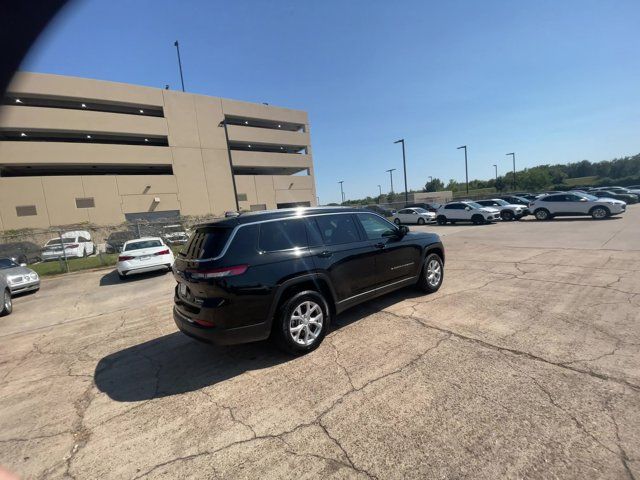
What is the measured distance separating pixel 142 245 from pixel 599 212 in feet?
79.5

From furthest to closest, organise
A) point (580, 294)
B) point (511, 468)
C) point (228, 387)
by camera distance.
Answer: point (580, 294), point (228, 387), point (511, 468)

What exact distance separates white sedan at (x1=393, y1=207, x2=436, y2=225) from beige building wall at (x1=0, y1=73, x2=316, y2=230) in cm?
1562

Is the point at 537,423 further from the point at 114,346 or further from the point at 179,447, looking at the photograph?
the point at 114,346

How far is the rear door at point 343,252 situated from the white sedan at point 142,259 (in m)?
8.12

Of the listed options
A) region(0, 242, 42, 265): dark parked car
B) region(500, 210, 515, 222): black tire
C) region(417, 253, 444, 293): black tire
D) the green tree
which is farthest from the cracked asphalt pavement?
the green tree

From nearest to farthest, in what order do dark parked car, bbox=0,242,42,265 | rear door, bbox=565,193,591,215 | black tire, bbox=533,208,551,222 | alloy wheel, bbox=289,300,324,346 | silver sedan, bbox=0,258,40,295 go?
alloy wheel, bbox=289,300,324,346
silver sedan, bbox=0,258,40,295
dark parked car, bbox=0,242,42,265
rear door, bbox=565,193,591,215
black tire, bbox=533,208,551,222

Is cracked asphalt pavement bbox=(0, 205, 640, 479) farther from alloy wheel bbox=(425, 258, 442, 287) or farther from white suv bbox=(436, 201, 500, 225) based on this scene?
white suv bbox=(436, 201, 500, 225)

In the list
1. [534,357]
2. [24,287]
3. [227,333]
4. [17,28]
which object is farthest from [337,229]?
[24,287]

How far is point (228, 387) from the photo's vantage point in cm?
332

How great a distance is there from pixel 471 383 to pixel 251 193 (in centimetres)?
4284

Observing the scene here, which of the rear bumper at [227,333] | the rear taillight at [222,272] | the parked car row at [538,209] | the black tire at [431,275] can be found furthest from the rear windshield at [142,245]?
the parked car row at [538,209]

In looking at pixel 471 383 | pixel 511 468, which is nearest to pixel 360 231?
pixel 471 383

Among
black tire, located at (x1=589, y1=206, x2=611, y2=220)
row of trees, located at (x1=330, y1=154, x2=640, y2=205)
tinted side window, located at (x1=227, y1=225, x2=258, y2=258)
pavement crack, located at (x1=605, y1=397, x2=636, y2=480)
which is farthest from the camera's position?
row of trees, located at (x1=330, y1=154, x2=640, y2=205)

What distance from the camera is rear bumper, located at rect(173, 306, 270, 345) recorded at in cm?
339
